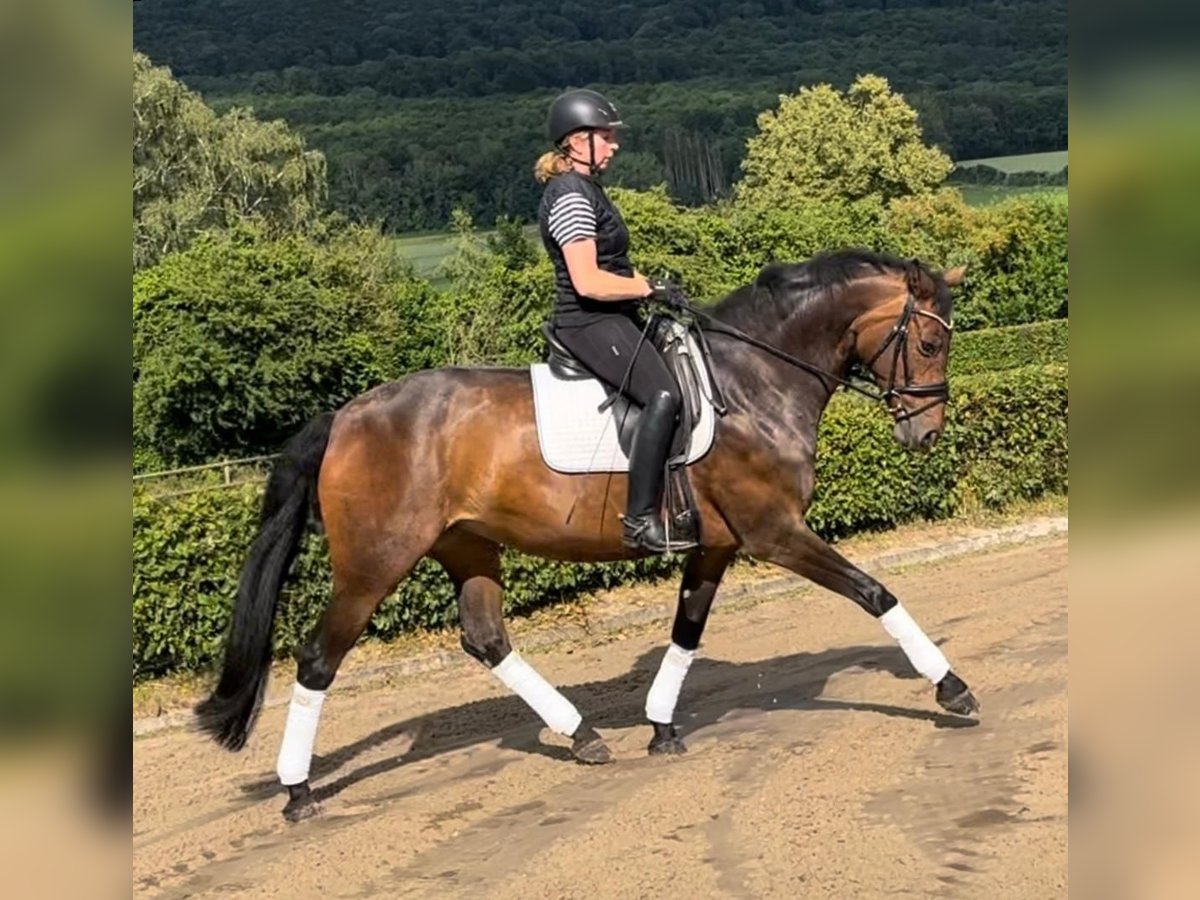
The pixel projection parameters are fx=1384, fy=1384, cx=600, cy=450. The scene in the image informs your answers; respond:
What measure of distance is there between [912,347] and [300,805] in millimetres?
4077

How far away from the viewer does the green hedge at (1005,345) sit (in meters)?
32.7

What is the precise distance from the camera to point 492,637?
777 cm

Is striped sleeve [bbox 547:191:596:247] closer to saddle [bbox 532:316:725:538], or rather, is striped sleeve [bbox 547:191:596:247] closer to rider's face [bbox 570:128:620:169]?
rider's face [bbox 570:128:620:169]

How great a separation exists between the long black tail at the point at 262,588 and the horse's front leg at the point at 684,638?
214 cm

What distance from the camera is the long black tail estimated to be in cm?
734

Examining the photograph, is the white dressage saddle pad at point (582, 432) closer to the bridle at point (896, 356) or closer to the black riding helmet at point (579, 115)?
the bridle at point (896, 356)

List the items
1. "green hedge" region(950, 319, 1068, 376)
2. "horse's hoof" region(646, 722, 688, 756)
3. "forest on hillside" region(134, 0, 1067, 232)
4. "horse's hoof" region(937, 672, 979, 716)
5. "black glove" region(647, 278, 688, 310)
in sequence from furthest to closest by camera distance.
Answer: "forest on hillside" region(134, 0, 1067, 232), "green hedge" region(950, 319, 1068, 376), "horse's hoof" region(646, 722, 688, 756), "horse's hoof" region(937, 672, 979, 716), "black glove" region(647, 278, 688, 310)

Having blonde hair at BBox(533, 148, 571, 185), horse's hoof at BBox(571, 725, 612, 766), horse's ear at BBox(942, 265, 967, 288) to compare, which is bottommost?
horse's hoof at BBox(571, 725, 612, 766)

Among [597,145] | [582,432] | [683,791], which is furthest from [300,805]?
[597,145]

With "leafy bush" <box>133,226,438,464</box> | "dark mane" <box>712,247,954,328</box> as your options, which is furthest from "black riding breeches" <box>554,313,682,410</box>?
"leafy bush" <box>133,226,438,464</box>

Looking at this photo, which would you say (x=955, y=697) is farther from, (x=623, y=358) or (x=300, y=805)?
(x=300, y=805)

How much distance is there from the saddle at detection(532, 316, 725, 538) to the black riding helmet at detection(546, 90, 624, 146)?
3.38 ft

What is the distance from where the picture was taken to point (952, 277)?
775cm
